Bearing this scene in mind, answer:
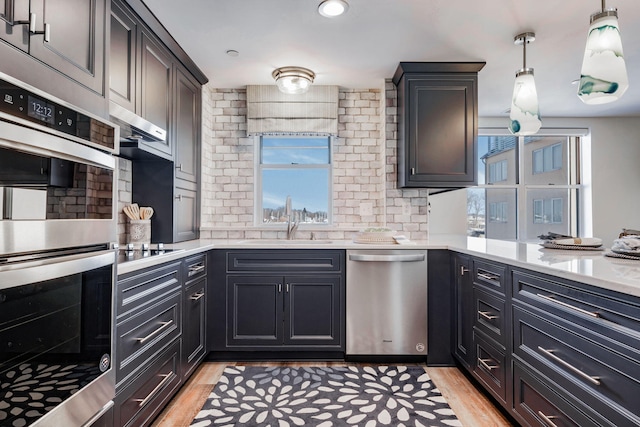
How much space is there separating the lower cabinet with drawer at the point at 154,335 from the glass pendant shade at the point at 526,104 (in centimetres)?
233

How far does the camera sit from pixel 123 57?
6.88 feet

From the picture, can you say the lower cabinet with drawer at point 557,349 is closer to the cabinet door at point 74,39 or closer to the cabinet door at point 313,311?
the cabinet door at point 313,311

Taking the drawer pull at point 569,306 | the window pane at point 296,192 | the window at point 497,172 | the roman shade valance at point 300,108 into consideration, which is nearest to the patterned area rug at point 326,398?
the drawer pull at point 569,306

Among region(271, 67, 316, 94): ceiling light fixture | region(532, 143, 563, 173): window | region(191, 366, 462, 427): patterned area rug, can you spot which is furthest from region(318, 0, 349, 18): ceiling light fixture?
region(532, 143, 563, 173): window

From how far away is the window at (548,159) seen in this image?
16.1 ft

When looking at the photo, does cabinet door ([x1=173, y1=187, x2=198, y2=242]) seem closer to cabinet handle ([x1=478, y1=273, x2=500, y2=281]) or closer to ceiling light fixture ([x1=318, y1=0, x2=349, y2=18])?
ceiling light fixture ([x1=318, y1=0, x2=349, y2=18])

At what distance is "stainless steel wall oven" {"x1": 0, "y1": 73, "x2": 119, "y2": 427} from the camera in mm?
943

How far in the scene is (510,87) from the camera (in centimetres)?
365

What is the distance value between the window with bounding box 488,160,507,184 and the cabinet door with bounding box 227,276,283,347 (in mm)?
3491

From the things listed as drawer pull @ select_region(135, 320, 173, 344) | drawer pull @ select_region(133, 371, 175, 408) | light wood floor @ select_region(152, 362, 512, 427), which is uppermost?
drawer pull @ select_region(135, 320, 173, 344)

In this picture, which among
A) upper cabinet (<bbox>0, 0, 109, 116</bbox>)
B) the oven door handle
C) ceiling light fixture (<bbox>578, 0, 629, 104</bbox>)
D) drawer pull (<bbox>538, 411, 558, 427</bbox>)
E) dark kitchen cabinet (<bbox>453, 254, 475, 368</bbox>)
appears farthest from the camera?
dark kitchen cabinet (<bbox>453, 254, 475, 368</bbox>)

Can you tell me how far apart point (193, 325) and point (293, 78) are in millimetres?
2140

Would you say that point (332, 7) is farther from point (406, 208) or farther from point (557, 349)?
point (557, 349)

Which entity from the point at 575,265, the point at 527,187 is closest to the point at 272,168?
the point at 575,265
